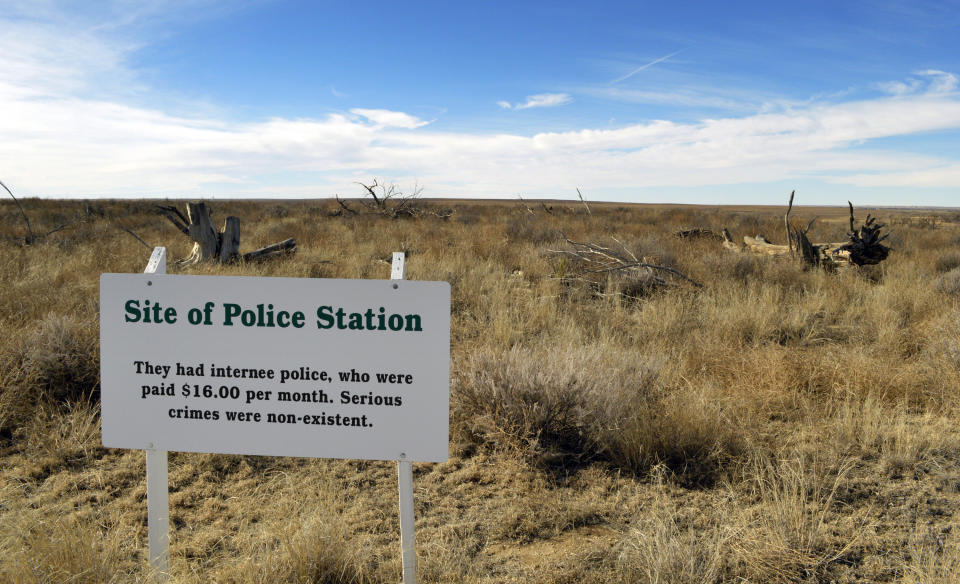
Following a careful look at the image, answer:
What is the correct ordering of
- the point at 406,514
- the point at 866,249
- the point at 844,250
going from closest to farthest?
the point at 406,514 < the point at 866,249 < the point at 844,250

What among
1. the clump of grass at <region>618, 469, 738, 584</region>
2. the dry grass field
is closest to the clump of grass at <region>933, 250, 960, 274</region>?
the dry grass field

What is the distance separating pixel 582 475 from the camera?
350cm

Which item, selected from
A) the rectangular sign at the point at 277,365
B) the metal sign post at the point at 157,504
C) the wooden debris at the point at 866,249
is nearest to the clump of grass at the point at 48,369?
the metal sign post at the point at 157,504

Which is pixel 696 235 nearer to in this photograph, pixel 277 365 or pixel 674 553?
pixel 674 553

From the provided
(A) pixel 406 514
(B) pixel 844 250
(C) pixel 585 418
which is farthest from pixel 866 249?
(A) pixel 406 514

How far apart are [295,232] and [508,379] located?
1414 cm

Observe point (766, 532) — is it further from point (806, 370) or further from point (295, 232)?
point (295, 232)

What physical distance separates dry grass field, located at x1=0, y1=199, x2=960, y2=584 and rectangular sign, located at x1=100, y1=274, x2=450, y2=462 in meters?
0.58

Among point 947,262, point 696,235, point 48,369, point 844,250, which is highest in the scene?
point 696,235

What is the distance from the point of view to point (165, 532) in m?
2.48

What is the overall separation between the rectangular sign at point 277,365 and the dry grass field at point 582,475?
585 mm

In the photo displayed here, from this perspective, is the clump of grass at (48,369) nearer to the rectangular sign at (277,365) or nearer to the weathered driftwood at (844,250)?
the rectangular sign at (277,365)

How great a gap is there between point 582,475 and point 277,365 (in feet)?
6.73

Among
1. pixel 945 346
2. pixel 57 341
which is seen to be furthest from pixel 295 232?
pixel 945 346
